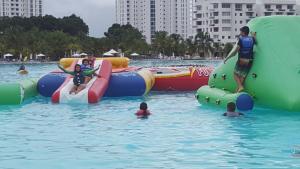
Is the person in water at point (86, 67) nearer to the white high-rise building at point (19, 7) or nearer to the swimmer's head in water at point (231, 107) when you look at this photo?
the swimmer's head in water at point (231, 107)

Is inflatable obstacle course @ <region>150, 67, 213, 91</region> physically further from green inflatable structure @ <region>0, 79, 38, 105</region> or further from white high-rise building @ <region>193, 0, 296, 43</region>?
white high-rise building @ <region>193, 0, 296, 43</region>

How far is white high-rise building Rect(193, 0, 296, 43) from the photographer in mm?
89500

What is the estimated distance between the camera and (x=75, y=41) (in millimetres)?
69188

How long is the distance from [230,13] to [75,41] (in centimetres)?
3136

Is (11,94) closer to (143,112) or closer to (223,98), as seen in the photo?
(143,112)

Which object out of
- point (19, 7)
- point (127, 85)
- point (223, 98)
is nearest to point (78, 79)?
point (127, 85)

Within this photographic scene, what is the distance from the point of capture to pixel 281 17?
400 inches

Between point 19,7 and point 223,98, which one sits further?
point 19,7

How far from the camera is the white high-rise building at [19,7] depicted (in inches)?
5217

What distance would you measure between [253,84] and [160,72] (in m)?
6.08

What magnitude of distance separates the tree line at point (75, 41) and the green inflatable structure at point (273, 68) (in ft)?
179

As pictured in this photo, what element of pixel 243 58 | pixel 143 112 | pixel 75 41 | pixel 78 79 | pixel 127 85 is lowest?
pixel 143 112

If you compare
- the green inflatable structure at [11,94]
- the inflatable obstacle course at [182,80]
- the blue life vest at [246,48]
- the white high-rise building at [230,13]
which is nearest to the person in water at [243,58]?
the blue life vest at [246,48]

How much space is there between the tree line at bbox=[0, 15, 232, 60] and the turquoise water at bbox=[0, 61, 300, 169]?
55137mm
